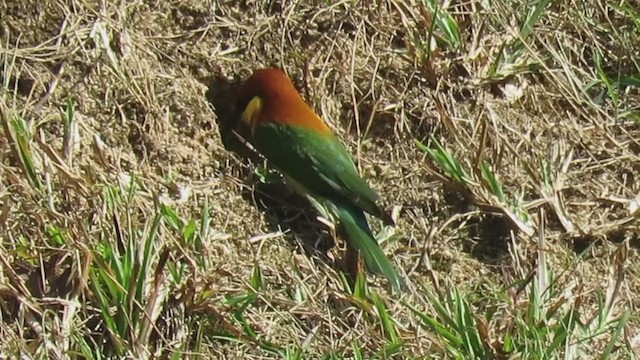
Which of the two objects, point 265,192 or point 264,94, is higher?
point 264,94

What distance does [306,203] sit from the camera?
4.50 m

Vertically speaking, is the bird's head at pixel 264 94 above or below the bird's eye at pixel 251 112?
above

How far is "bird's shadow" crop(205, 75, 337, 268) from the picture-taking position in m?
4.34

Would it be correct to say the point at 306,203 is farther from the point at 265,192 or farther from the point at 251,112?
the point at 251,112

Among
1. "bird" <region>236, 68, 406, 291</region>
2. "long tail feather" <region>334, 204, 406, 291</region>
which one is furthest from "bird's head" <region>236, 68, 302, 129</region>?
"long tail feather" <region>334, 204, 406, 291</region>

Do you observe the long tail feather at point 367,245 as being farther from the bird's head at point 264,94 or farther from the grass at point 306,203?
the bird's head at point 264,94

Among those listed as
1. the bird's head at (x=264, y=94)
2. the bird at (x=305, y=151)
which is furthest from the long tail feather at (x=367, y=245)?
the bird's head at (x=264, y=94)

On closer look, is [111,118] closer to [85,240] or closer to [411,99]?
[85,240]

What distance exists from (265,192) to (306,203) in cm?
15

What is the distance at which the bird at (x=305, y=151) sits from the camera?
4.41 meters

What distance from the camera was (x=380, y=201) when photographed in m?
4.49

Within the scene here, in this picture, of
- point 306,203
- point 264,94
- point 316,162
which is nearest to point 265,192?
point 306,203

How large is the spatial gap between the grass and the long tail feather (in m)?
0.06

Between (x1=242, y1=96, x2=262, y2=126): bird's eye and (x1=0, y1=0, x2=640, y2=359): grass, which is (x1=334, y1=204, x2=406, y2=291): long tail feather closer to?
(x1=0, y1=0, x2=640, y2=359): grass
